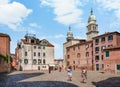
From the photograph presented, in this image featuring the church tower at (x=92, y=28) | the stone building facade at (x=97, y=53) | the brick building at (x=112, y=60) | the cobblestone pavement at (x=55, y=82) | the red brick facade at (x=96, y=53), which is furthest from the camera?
the church tower at (x=92, y=28)

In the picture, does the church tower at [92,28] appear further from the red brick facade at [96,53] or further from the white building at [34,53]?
the white building at [34,53]

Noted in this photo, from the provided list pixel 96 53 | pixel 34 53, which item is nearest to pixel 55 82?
pixel 96 53

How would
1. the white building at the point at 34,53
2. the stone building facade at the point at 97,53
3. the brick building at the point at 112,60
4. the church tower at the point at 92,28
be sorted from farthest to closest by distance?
the church tower at the point at 92,28 → the white building at the point at 34,53 → the stone building facade at the point at 97,53 → the brick building at the point at 112,60

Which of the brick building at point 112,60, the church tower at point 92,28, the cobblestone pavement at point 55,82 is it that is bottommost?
the cobblestone pavement at point 55,82

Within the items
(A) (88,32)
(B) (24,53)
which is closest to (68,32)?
(A) (88,32)

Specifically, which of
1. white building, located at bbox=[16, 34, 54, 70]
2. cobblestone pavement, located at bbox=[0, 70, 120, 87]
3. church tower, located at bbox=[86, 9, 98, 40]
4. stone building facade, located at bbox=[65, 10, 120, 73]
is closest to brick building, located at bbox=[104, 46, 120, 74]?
stone building facade, located at bbox=[65, 10, 120, 73]

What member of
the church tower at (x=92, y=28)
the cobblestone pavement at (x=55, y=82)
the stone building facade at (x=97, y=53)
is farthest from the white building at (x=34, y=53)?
the cobblestone pavement at (x=55, y=82)

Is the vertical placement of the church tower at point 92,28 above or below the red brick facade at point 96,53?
above

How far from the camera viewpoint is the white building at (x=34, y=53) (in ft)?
254

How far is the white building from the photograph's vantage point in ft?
254

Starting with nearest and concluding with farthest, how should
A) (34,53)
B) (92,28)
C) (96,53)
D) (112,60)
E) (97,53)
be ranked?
(112,60) < (97,53) < (96,53) < (34,53) < (92,28)

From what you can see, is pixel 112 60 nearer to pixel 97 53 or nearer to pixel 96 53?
pixel 97 53

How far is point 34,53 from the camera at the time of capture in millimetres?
79375

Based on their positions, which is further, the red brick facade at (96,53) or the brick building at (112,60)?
the red brick facade at (96,53)
